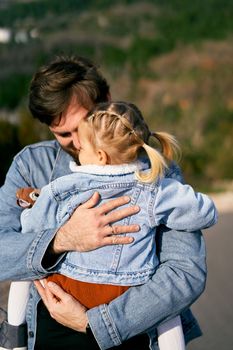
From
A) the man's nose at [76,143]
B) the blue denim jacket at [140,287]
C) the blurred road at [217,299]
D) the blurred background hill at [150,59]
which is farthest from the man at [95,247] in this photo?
the blurred background hill at [150,59]

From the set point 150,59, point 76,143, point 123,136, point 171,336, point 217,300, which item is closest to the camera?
point 123,136

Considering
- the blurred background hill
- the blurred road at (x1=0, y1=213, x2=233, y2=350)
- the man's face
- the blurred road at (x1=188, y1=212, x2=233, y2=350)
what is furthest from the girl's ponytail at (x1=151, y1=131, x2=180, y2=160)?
the blurred background hill

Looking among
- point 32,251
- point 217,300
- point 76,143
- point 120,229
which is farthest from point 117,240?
point 217,300

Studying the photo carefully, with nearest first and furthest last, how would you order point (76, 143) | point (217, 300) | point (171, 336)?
1. point (171, 336)
2. point (76, 143)
3. point (217, 300)

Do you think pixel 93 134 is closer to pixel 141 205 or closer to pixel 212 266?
pixel 141 205

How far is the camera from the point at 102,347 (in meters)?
2.39

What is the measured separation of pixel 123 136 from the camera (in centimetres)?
235

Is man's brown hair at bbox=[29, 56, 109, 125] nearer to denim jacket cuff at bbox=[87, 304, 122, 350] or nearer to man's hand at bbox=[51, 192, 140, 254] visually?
Result: man's hand at bbox=[51, 192, 140, 254]

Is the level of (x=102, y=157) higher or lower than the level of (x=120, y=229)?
higher

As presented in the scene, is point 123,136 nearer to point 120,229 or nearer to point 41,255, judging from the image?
point 120,229

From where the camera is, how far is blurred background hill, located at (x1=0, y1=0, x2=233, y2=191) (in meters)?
14.2

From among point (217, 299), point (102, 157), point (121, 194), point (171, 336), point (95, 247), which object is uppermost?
point (102, 157)

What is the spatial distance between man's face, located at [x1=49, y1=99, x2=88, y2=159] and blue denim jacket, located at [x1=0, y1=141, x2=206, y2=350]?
29 cm

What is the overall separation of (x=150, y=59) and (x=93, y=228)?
3289 cm
